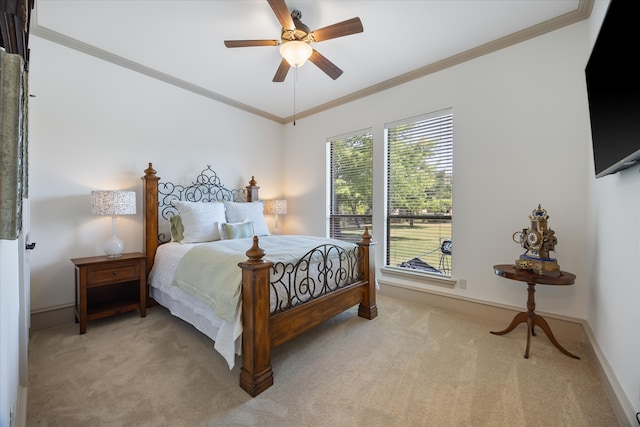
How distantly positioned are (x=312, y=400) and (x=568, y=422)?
1396 mm

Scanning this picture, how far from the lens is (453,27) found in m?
2.44

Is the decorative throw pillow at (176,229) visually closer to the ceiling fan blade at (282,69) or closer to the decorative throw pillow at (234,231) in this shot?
the decorative throw pillow at (234,231)

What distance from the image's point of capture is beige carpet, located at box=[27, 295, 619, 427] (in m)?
1.44

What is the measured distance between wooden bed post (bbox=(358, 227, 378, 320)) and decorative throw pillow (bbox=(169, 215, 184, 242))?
2.07 metres

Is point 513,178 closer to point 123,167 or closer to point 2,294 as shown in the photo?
point 2,294

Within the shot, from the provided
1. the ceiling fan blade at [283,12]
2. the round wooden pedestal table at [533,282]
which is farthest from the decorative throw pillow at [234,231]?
the round wooden pedestal table at [533,282]

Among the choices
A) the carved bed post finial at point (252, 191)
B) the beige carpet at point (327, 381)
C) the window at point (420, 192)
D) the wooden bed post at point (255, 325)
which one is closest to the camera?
the beige carpet at point (327, 381)

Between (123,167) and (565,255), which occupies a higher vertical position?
(123,167)

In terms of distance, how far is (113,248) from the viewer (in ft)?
8.71

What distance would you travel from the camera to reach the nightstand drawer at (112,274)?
2.44 m

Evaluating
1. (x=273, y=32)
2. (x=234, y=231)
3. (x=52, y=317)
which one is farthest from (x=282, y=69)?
(x=52, y=317)

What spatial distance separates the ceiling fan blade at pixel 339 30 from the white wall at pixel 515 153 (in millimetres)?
1570

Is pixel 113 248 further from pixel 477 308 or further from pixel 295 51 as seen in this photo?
pixel 477 308

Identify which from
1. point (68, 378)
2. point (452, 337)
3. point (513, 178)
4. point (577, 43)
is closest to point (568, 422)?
point (452, 337)
